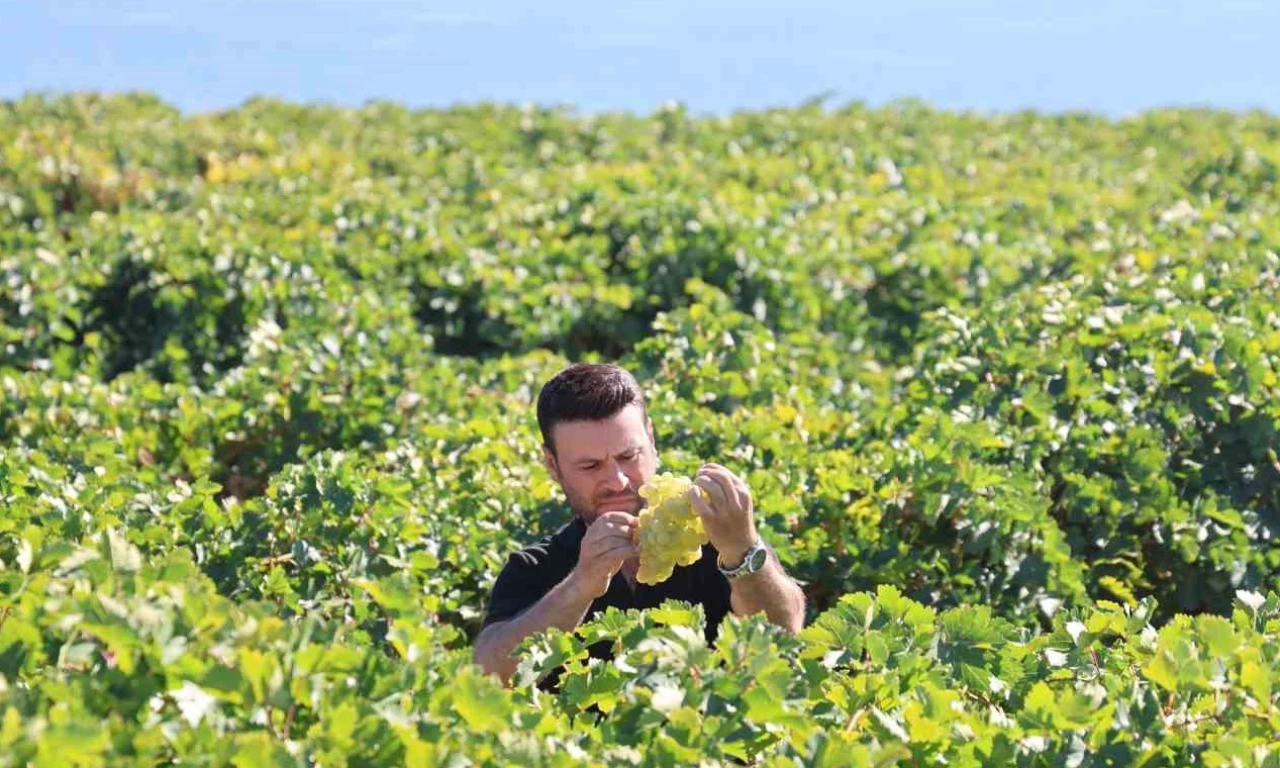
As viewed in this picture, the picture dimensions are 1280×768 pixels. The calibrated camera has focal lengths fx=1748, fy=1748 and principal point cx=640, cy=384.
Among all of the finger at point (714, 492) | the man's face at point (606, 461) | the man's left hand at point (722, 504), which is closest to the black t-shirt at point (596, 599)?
the man's face at point (606, 461)

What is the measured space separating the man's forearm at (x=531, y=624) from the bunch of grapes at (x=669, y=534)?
20 cm

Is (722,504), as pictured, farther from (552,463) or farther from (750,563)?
(552,463)

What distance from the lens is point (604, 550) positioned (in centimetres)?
396

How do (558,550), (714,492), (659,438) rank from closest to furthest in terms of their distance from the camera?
(714,492)
(558,550)
(659,438)

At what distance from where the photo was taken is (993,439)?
5.88 m

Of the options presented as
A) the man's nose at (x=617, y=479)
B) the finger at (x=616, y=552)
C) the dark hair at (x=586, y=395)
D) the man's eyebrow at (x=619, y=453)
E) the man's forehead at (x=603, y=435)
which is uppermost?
the dark hair at (x=586, y=395)

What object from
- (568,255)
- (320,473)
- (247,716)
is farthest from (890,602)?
(568,255)

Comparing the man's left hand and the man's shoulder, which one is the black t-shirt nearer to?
the man's shoulder

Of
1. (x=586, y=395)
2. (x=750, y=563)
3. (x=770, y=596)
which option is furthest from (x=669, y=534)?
(x=586, y=395)

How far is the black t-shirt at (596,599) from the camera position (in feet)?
14.4

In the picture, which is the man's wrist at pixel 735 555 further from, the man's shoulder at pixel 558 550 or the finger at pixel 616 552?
the man's shoulder at pixel 558 550

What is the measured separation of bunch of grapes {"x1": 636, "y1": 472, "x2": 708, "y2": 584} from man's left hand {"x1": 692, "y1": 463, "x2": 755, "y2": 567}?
3 centimetres

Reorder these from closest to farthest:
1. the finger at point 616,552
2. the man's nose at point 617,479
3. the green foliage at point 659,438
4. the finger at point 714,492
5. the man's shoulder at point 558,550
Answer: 1. the green foliage at point 659,438
2. the finger at point 714,492
3. the finger at point 616,552
4. the man's nose at point 617,479
5. the man's shoulder at point 558,550

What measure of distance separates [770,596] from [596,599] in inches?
19.3
